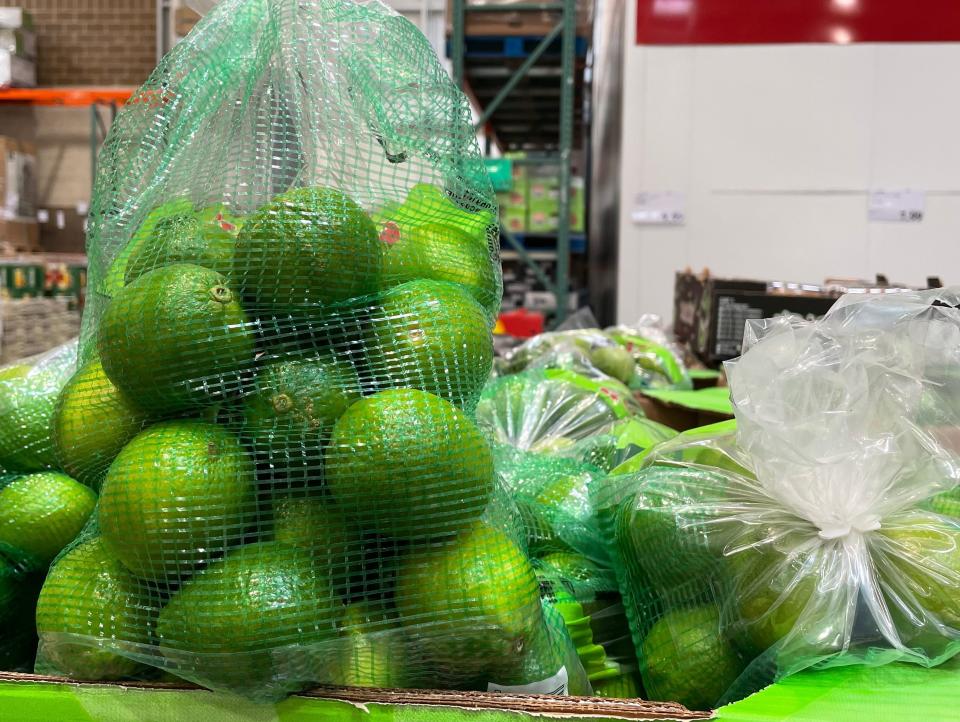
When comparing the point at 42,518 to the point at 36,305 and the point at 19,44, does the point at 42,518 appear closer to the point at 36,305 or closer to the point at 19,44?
the point at 36,305

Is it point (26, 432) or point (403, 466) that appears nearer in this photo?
point (403, 466)

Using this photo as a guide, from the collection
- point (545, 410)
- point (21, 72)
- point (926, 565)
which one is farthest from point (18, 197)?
point (926, 565)

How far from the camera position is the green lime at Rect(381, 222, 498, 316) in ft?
2.63

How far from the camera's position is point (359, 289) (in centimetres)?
75

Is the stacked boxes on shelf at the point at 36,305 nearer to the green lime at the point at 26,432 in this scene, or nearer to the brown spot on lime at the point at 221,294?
the green lime at the point at 26,432

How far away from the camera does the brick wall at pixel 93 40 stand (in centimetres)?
940

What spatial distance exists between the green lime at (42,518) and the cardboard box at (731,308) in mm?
1857

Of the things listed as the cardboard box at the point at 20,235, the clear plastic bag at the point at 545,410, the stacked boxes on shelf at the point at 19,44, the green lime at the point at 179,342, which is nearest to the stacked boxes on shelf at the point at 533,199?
the clear plastic bag at the point at 545,410

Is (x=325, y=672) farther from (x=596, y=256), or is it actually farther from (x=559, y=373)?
(x=596, y=256)

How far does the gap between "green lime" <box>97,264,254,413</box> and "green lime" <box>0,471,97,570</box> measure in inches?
6.6

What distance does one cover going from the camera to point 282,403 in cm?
68

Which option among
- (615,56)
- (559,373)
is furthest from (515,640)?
(615,56)

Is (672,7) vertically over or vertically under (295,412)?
over

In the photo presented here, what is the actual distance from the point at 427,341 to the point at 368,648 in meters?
0.25
